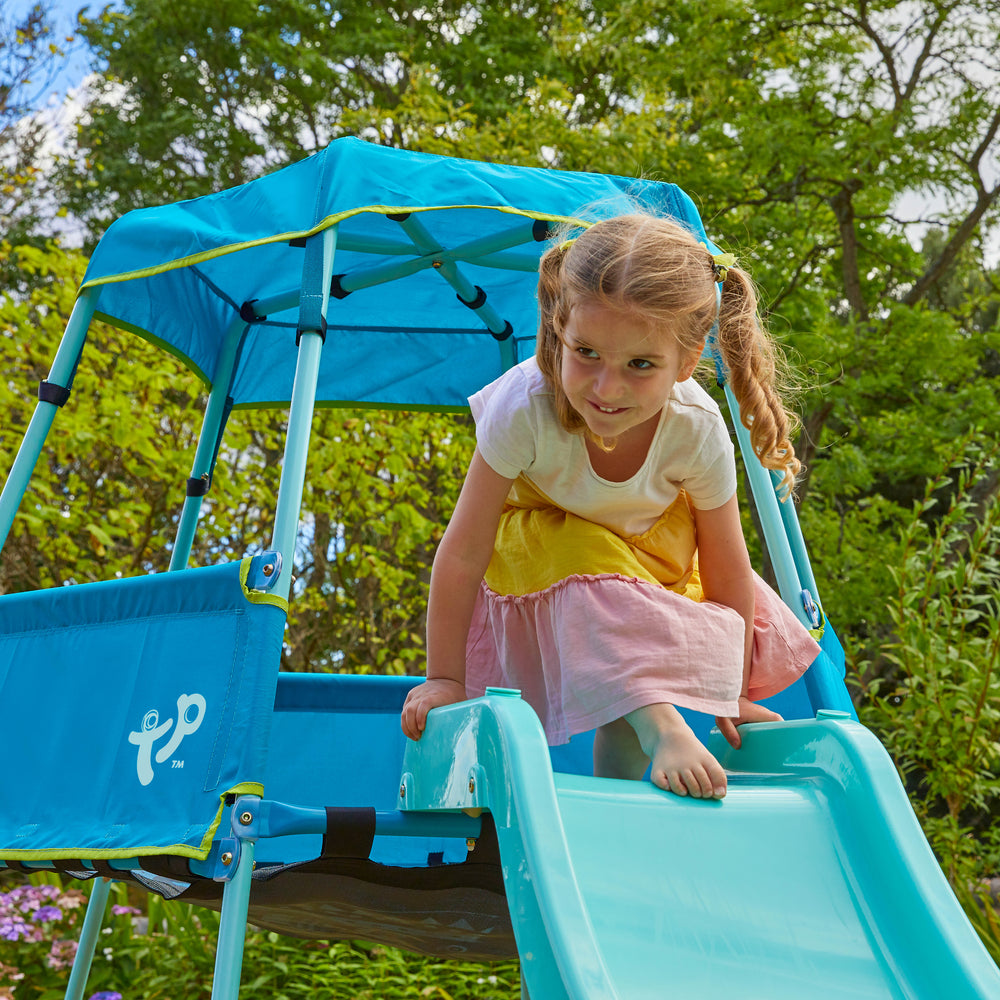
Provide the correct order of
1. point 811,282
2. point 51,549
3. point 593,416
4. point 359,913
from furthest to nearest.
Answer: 1. point 811,282
2. point 51,549
3. point 359,913
4. point 593,416

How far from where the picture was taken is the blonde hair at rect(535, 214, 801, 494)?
1.59 m

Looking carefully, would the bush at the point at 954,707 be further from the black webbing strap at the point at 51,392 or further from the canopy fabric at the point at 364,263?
the black webbing strap at the point at 51,392

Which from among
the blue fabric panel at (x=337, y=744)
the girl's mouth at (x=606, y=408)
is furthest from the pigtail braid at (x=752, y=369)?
the blue fabric panel at (x=337, y=744)

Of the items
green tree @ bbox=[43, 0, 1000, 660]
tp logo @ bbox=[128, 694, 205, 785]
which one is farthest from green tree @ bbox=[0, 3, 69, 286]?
tp logo @ bbox=[128, 694, 205, 785]

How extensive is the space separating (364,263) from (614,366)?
1.75 m

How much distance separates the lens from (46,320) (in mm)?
4781

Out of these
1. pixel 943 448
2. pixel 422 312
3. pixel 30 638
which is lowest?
pixel 30 638

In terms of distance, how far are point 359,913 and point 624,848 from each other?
0.92 meters

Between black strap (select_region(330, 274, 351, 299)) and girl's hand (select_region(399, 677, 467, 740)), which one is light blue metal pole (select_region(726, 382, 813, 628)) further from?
black strap (select_region(330, 274, 351, 299))

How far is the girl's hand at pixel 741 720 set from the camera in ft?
5.99

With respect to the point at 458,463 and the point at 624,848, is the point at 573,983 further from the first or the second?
the point at 458,463

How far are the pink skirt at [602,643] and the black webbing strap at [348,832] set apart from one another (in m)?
0.30

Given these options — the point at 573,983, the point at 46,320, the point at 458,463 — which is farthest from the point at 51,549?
the point at 573,983

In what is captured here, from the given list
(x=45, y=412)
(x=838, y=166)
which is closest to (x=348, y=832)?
(x=45, y=412)
